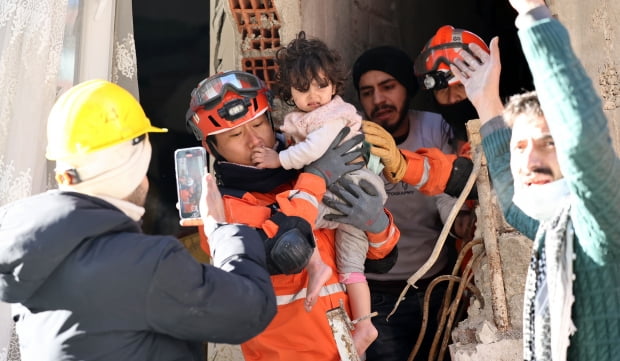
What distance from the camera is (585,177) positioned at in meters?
1.84

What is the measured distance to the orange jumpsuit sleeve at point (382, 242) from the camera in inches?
140

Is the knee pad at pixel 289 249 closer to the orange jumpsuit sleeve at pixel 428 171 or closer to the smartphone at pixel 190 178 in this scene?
the smartphone at pixel 190 178

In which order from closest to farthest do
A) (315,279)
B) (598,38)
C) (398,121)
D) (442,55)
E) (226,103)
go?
(315,279) < (226,103) < (598,38) < (442,55) < (398,121)

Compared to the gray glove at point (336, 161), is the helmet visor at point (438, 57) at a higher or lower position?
higher

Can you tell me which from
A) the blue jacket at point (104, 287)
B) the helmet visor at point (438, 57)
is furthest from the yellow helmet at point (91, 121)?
the helmet visor at point (438, 57)

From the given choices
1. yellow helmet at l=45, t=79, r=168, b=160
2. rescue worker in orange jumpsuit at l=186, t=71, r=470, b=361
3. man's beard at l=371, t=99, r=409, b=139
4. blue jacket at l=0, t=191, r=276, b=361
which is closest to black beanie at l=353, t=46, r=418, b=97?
man's beard at l=371, t=99, r=409, b=139

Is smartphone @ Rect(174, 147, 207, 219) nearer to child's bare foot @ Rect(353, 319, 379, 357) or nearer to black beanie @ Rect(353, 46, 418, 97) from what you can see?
child's bare foot @ Rect(353, 319, 379, 357)

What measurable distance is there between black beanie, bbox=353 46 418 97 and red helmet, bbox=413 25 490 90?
1.06ft

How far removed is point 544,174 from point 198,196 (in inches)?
52.2

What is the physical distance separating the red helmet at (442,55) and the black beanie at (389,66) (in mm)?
322

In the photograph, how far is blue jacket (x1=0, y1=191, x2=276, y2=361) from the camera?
7.20 ft

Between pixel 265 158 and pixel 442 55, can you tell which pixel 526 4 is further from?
pixel 442 55

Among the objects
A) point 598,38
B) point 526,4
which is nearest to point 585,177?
point 526,4

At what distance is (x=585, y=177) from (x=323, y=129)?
1.71 metres
